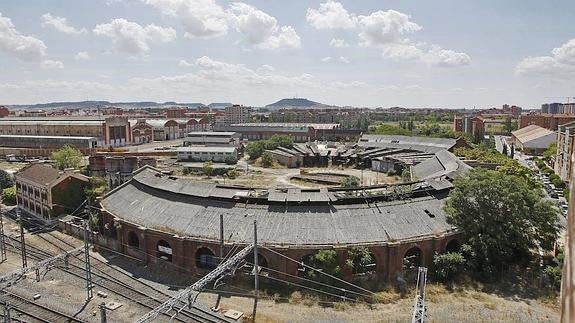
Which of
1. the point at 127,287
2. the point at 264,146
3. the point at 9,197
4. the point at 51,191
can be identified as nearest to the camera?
the point at 127,287

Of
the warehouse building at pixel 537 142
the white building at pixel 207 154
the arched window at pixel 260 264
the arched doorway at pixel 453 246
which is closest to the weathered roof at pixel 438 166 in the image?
the arched doorway at pixel 453 246

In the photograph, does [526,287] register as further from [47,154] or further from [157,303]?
[47,154]

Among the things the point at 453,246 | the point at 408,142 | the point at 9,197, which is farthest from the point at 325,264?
the point at 408,142

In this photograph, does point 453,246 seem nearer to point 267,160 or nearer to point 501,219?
point 501,219

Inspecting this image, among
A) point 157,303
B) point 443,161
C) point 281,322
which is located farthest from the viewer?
point 443,161

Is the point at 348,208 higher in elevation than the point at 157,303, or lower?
higher

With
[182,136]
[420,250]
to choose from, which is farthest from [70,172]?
[182,136]
